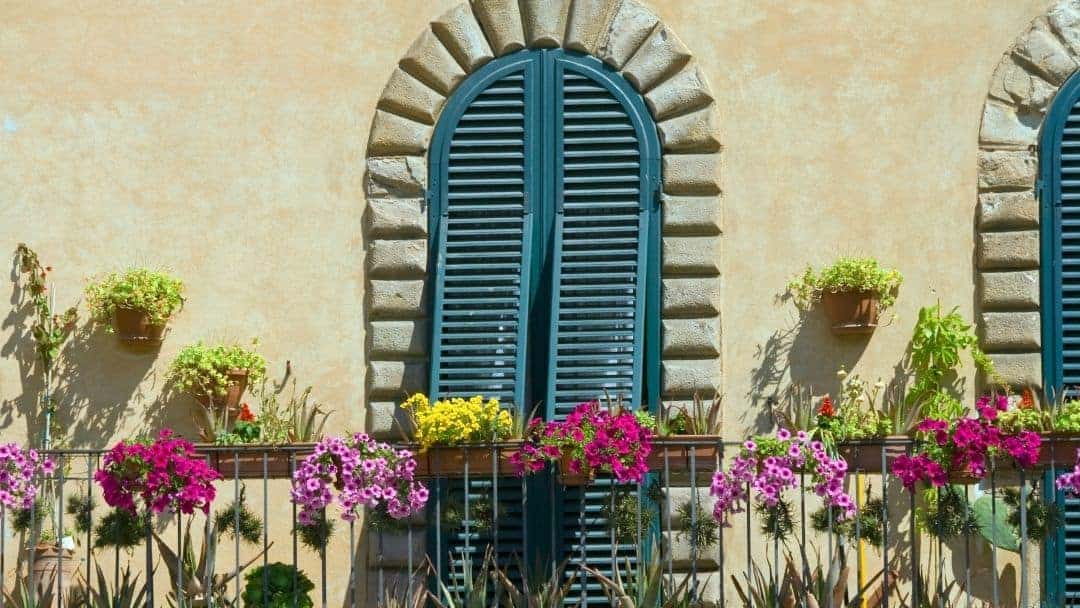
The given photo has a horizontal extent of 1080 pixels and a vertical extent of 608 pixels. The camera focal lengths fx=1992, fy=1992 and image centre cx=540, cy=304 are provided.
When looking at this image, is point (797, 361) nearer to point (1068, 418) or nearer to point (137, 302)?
point (1068, 418)

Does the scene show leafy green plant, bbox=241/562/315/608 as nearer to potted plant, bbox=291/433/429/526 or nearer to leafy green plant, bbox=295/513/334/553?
leafy green plant, bbox=295/513/334/553

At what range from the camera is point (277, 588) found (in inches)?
395

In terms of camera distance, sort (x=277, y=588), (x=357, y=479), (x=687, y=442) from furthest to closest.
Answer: (x=277, y=588), (x=687, y=442), (x=357, y=479)

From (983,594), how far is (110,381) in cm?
486

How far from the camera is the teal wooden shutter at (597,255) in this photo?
10594 millimetres

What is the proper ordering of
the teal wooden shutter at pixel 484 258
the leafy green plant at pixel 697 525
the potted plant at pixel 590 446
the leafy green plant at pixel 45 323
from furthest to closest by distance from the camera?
1. the leafy green plant at pixel 45 323
2. the teal wooden shutter at pixel 484 258
3. the leafy green plant at pixel 697 525
4. the potted plant at pixel 590 446

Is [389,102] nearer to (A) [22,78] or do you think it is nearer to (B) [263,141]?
(B) [263,141]

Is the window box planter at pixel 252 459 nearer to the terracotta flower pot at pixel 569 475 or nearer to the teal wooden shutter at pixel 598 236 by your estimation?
the terracotta flower pot at pixel 569 475

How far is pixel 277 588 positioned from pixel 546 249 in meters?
2.36

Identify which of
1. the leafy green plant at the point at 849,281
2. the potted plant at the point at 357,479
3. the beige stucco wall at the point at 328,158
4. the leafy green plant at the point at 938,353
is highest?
the beige stucco wall at the point at 328,158

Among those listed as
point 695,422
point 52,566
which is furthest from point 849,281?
point 52,566

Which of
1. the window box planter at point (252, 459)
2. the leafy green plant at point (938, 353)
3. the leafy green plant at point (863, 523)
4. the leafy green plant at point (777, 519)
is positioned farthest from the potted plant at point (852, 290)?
the window box planter at point (252, 459)

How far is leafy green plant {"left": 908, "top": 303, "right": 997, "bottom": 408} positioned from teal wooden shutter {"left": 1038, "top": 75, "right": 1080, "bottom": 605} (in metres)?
0.40

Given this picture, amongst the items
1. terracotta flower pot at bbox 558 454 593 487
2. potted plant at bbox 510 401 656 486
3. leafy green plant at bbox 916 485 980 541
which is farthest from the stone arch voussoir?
terracotta flower pot at bbox 558 454 593 487
